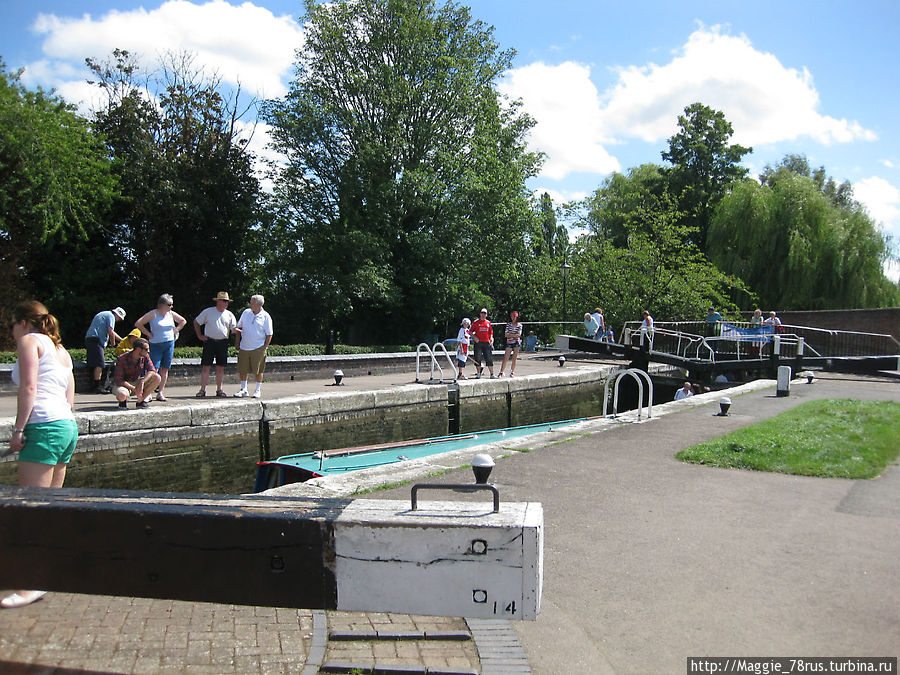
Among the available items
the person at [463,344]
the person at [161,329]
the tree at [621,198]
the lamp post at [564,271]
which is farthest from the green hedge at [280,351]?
the tree at [621,198]

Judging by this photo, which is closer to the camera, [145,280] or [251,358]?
[251,358]

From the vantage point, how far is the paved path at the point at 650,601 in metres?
3.28

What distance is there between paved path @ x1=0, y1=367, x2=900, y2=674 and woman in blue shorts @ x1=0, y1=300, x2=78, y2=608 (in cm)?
90

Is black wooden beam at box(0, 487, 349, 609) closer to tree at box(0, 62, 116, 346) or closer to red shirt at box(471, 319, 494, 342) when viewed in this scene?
red shirt at box(471, 319, 494, 342)

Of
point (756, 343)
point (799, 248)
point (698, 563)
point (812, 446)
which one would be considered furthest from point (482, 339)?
point (799, 248)

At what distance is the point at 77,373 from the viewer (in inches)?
485

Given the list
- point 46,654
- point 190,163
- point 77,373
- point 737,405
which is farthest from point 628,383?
point 46,654

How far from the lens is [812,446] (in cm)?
815

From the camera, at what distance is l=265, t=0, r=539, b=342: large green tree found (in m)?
27.5

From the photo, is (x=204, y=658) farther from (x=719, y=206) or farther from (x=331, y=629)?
(x=719, y=206)

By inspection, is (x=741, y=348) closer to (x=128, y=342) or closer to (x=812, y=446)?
(x=812, y=446)

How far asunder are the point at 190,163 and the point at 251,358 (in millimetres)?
18590

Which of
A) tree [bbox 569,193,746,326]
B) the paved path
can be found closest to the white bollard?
the paved path

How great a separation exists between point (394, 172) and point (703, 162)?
21.3 m
